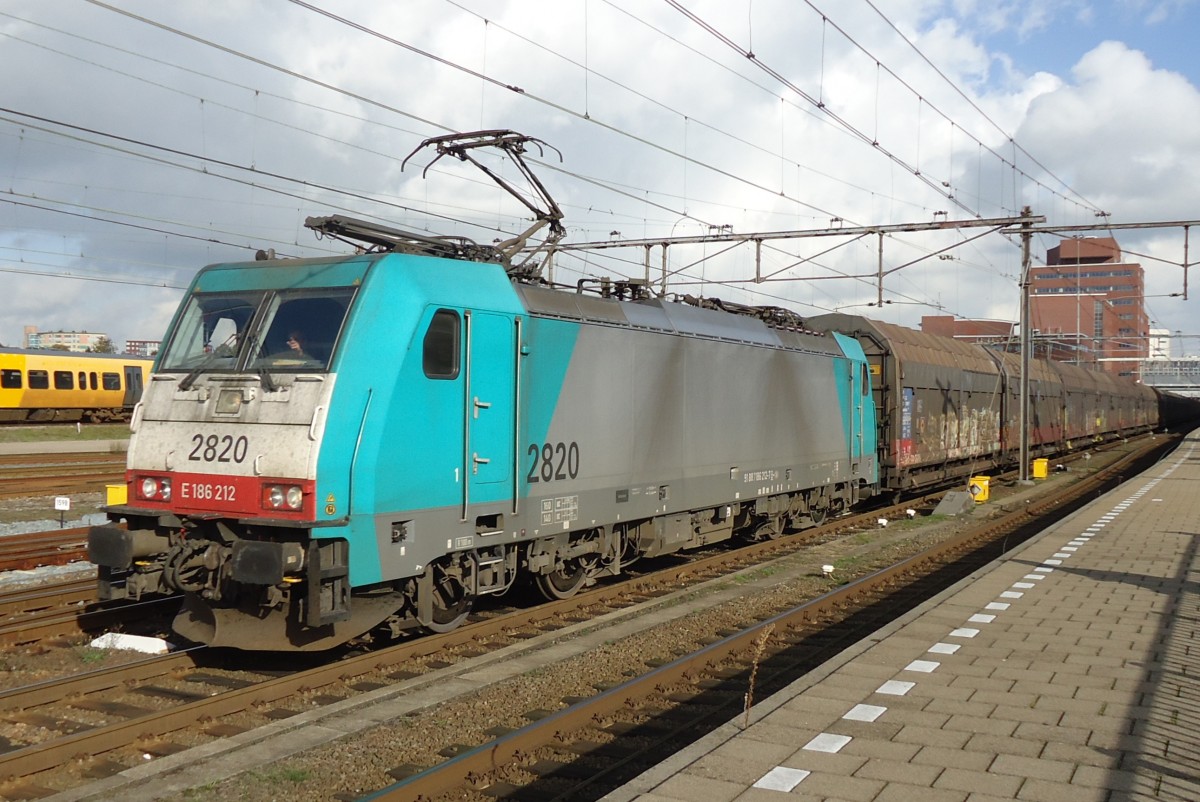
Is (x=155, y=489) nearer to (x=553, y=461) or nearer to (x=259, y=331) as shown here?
(x=259, y=331)

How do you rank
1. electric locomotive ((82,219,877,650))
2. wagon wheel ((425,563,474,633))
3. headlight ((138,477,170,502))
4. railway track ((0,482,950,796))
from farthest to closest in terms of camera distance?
wagon wheel ((425,563,474,633)) → headlight ((138,477,170,502)) → electric locomotive ((82,219,877,650)) → railway track ((0,482,950,796))

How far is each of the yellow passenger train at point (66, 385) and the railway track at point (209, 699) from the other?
35.9 meters

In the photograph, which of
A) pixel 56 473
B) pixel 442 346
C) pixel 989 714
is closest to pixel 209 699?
pixel 442 346

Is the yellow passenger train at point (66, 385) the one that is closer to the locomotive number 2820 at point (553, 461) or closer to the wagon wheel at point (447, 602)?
the locomotive number 2820 at point (553, 461)

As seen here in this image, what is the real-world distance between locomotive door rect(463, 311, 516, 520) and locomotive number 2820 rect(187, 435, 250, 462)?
6.36 feet

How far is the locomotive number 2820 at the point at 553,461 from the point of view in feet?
33.6

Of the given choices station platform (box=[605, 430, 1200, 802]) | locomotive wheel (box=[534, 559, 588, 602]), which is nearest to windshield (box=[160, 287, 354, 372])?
locomotive wheel (box=[534, 559, 588, 602])

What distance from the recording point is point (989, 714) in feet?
22.6

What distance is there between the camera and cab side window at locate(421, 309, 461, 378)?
8.80 metres

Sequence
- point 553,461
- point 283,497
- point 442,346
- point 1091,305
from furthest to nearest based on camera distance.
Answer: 1. point 1091,305
2. point 553,461
3. point 442,346
4. point 283,497

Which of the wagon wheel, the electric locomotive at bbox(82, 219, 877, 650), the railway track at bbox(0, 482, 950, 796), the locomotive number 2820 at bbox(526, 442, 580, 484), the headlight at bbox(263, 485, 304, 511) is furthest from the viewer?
the locomotive number 2820 at bbox(526, 442, 580, 484)

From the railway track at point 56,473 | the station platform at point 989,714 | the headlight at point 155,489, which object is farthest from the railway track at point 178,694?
the railway track at point 56,473

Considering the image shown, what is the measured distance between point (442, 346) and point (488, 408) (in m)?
0.85

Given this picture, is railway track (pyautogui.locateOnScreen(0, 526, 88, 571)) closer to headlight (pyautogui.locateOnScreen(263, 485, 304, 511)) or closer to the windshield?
the windshield
